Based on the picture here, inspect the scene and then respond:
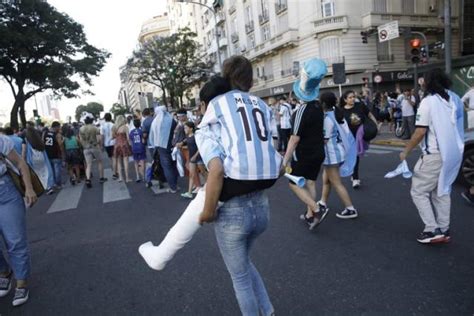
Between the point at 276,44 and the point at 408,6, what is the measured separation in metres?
10.9

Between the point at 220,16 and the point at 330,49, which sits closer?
the point at 330,49

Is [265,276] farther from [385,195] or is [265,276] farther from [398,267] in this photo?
[385,195]

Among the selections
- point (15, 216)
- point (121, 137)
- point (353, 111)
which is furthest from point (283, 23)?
point (15, 216)

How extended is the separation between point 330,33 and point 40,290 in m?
28.3

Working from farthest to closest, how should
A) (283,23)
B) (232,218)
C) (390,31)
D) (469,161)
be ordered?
(283,23) < (390,31) < (469,161) < (232,218)

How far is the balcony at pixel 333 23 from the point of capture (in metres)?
27.5

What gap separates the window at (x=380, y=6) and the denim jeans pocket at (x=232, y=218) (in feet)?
99.0

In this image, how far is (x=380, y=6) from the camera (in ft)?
92.4

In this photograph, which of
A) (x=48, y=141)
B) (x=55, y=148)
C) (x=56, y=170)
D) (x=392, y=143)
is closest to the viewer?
(x=48, y=141)

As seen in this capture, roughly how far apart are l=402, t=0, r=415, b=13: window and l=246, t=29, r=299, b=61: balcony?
8.55 meters

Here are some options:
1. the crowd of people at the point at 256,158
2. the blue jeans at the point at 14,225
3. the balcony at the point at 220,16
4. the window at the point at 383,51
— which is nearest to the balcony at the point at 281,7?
the window at the point at 383,51

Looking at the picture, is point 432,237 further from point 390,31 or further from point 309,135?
point 390,31

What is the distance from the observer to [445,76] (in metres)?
3.49

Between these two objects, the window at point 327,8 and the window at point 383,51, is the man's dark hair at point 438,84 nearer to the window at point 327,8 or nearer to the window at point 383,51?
the window at point 327,8
